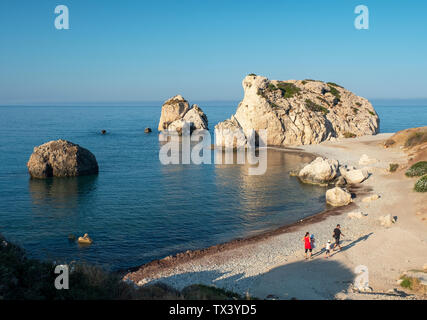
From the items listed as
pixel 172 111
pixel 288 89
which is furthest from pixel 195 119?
pixel 288 89

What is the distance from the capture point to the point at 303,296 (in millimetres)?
17797

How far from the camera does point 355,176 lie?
47.2m

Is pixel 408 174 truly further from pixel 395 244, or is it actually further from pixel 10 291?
pixel 10 291

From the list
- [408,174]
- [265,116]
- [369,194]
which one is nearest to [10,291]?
[369,194]

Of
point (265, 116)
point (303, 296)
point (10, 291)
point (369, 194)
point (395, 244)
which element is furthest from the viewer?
point (265, 116)

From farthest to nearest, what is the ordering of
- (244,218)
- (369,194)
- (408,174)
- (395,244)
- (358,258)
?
(408,174)
(369,194)
(244,218)
(395,244)
(358,258)

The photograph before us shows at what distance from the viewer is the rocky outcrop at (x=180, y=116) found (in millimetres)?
115062

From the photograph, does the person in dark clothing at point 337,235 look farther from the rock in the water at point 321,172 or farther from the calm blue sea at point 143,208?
the rock in the water at point 321,172

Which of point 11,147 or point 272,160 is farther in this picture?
point 11,147

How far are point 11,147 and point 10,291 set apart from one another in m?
77.0

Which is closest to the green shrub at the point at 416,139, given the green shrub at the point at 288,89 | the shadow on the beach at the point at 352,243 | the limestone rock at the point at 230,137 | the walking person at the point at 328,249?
the green shrub at the point at 288,89

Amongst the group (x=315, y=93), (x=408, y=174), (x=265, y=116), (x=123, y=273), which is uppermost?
(x=315, y=93)

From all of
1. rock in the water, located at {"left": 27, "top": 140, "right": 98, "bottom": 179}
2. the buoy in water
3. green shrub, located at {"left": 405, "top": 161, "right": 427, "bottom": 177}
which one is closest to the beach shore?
the buoy in water

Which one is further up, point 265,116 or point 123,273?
point 265,116
